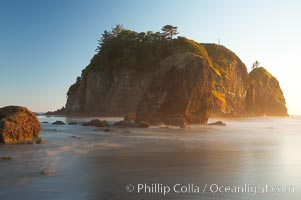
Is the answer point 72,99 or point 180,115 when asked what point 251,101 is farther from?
point 180,115

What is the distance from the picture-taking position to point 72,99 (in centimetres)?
8412

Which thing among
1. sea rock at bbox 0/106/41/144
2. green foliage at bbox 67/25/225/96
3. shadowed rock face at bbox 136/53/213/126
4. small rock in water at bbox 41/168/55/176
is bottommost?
small rock in water at bbox 41/168/55/176

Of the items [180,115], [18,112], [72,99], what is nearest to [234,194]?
[18,112]

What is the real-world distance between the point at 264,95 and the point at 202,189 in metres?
138

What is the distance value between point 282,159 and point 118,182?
20.9 ft

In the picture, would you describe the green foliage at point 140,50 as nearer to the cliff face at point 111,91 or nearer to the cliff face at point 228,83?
the cliff face at point 111,91

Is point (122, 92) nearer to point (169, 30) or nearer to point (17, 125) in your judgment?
point (169, 30)

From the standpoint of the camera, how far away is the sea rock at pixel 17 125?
44.7 feet

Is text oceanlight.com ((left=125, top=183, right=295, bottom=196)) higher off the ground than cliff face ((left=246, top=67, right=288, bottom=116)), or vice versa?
cliff face ((left=246, top=67, right=288, bottom=116))

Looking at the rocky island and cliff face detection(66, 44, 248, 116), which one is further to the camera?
cliff face detection(66, 44, 248, 116)

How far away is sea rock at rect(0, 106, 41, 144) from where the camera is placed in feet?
44.7

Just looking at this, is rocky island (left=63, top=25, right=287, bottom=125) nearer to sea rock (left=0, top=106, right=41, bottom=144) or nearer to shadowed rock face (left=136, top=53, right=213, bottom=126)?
shadowed rock face (left=136, top=53, right=213, bottom=126)

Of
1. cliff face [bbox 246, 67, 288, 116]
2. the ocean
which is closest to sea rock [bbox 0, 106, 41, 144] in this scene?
the ocean

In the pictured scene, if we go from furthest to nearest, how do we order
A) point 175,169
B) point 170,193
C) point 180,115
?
point 180,115 < point 175,169 < point 170,193
